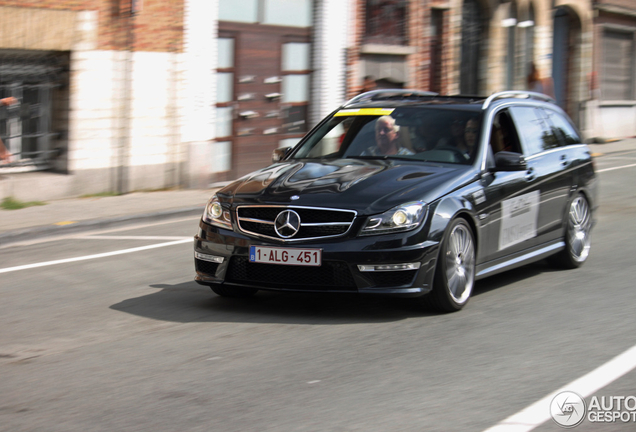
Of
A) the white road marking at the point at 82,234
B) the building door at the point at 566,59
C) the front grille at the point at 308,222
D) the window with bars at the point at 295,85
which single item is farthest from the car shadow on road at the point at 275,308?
the building door at the point at 566,59

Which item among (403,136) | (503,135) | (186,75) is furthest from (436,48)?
(403,136)

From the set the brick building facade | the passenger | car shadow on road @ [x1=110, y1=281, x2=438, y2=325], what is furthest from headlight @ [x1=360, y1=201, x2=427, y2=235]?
the passenger

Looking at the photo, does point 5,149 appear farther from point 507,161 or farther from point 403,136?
point 507,161

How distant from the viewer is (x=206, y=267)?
6.66m

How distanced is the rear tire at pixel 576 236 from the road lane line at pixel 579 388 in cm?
282

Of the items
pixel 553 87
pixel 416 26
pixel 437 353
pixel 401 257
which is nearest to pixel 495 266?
pixel 401 257

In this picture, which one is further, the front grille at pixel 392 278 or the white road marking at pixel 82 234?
the white road marking at pixel 82 234

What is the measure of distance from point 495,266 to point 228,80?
34.1ft

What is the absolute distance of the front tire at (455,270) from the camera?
6.30 meters

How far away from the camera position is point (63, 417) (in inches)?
171

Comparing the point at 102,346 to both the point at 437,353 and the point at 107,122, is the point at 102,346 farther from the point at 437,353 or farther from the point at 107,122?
the point at 107,122

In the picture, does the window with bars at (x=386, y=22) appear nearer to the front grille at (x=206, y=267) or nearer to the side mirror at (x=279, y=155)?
the side mirror at (x=279, y=155)

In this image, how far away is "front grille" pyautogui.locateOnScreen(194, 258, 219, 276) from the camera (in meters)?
6.58

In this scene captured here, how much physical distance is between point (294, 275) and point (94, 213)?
22.0 ft
